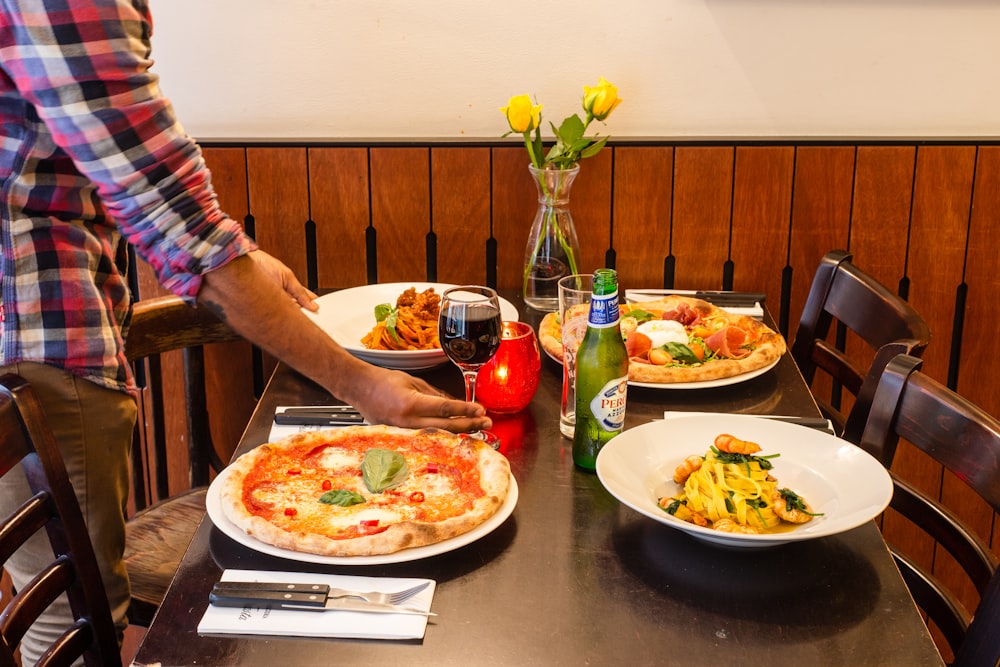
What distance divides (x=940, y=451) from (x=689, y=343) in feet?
1.95

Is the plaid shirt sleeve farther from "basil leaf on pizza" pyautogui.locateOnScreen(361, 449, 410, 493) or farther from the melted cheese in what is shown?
the melted cheese

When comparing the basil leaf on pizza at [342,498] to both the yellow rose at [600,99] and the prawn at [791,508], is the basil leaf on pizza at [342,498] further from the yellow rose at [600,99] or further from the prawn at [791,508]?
the yellow rose at [600,99]

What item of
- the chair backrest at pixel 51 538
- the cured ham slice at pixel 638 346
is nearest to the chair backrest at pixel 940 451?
the cured ham slice at pixel 638 346

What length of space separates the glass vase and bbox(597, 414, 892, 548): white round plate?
803mm

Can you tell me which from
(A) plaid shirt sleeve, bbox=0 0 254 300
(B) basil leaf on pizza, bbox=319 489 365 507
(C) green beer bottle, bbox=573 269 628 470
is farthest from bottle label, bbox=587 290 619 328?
(A) plaid shirt sleeve, bbox=0 0 254 300

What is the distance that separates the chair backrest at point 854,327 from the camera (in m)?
1.77

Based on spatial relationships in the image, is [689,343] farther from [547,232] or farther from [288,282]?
[288,282]

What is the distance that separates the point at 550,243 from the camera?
2246mm

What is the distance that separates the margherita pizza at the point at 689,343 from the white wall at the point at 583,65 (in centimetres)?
67

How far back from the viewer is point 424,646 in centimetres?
105

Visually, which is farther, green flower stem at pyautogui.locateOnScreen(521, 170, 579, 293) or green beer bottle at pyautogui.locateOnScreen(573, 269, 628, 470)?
green flower stem at pyautogui.locateOnScreen(521, 170, 579, 293)

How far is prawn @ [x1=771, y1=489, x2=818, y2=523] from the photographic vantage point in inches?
49.8

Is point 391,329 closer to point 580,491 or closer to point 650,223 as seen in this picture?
point 580,491

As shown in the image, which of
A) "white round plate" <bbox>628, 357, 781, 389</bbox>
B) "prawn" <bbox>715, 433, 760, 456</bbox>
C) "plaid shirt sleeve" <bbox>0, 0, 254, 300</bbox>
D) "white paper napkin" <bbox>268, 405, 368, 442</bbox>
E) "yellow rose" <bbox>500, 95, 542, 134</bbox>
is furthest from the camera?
"yellow rose" <bbox>500, 95, 542, 134</bbox>
